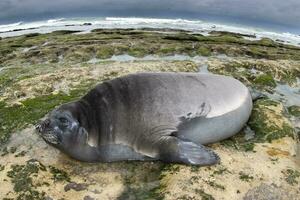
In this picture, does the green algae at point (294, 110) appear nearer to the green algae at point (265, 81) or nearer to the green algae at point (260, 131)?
the green algae at point (260, 131)

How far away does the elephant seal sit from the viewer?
28.6 ft

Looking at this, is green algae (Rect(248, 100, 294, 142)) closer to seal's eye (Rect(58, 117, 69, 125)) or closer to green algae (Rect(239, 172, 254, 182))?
green algae (Rect(239, 172, 254, 182))

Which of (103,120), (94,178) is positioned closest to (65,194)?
(94,178)

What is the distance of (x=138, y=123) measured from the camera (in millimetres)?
8969

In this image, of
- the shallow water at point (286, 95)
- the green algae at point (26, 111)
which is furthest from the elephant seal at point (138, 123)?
the shallow water at point (286, 95)

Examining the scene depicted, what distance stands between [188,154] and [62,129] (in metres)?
2.25

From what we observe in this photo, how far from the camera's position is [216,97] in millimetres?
9938

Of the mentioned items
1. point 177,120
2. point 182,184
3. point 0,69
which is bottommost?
point 0,69

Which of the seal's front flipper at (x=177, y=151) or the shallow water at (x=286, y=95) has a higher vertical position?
the seal's front flipper at (x=177, y=151)

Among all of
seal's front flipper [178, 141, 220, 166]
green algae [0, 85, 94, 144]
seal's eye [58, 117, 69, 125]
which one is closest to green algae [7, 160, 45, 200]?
seal's eye [58, 117, 69, 125]

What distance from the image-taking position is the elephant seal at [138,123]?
871 centimetres

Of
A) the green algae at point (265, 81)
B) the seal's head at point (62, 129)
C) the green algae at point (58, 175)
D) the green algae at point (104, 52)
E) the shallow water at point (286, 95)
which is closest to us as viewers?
the green algae at point (58, 175)

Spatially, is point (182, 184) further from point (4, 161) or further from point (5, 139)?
point (5, 139)

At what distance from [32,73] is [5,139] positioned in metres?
7.50
